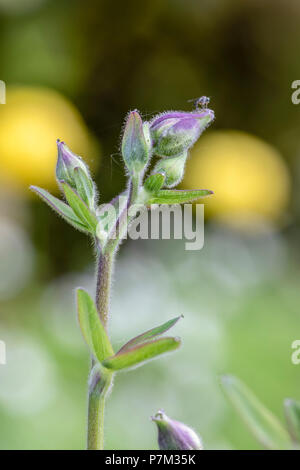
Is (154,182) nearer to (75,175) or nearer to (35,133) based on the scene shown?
(75,175)

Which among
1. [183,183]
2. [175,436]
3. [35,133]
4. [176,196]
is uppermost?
[35,133]

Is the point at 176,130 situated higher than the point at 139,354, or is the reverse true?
the point at 176,130

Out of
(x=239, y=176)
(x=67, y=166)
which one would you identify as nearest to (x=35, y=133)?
(x=239, y=176)

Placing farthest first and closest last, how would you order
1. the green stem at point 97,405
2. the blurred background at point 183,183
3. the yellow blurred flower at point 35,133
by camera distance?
the yellow blurred flower at point 35,133 → the blurred background at point 183,183 → the green stem at point 97,405

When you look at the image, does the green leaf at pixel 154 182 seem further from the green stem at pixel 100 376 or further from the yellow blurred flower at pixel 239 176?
the yellow blurred flower at pixel 239 176

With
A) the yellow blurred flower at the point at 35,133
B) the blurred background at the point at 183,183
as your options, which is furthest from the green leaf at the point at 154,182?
the yellow blurred flower at the point at 35,133

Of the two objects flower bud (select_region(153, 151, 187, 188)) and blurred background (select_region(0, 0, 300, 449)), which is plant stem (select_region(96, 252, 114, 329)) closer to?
flower bud (select_region(153, 151, 187, 188))

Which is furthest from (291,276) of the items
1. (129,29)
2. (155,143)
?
(155,143)
